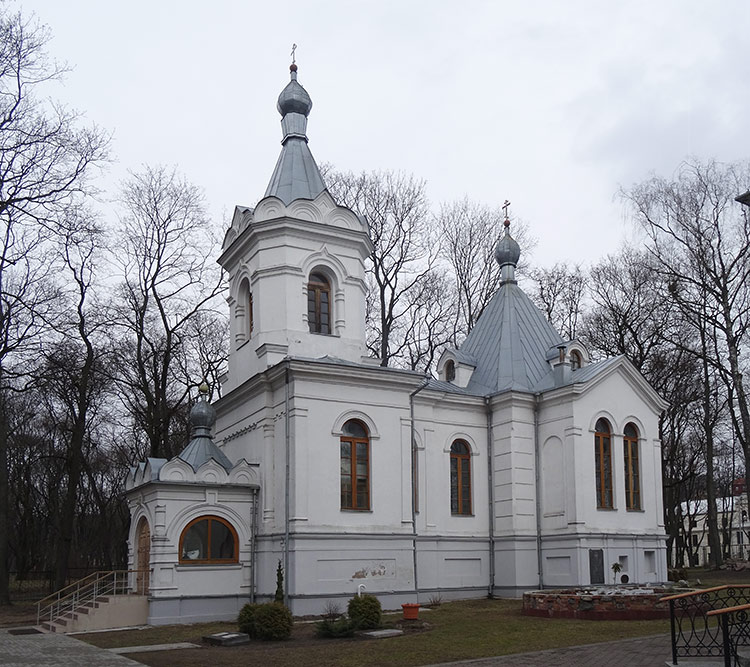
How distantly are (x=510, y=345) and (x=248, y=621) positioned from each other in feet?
40.3

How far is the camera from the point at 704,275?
1137 inches

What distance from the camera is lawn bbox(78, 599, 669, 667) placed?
1218cm

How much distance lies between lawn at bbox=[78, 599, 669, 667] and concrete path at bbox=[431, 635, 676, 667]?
1.62ft

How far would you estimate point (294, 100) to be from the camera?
23.0 meters

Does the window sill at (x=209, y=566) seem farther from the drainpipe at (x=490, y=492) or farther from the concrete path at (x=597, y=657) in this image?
the concrete path at (x=597, y=657)

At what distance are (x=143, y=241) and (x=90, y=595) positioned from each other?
13467 millimetres

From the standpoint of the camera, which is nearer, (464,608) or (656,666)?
(656,666)

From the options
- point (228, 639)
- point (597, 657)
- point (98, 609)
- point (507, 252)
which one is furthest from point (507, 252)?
point (597, 657)

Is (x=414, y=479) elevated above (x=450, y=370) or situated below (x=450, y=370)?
below

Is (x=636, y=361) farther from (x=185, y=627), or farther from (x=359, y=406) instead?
(x=185, y=627)

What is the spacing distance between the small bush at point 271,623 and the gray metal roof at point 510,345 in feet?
35.0

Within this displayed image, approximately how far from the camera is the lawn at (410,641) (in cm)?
1218

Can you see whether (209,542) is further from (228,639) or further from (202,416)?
(228,639)

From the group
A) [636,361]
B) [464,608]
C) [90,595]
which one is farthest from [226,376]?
[636,361]
